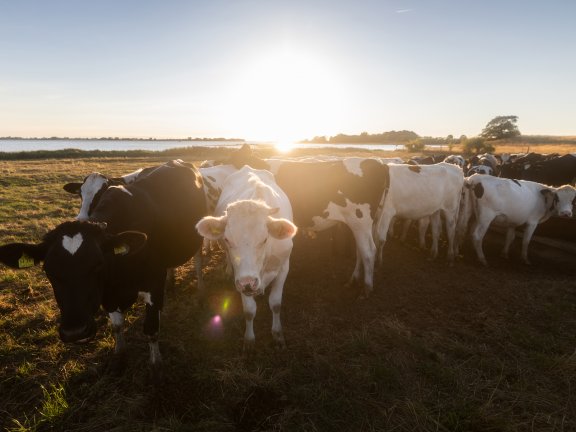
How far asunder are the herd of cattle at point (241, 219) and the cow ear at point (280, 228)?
0.01 metres

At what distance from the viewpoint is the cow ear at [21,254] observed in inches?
116

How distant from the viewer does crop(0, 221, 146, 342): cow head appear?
2.91 m

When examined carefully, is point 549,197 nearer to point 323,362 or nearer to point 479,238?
point 479,238

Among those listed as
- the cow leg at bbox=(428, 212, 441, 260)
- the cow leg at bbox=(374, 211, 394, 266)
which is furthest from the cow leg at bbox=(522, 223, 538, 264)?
the cow leg at bbox=(374, 211, 394, 266)

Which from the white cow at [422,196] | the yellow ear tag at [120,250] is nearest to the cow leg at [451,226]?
the white cow at [422,196]

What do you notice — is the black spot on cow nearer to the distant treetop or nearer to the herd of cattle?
the herd of cattle

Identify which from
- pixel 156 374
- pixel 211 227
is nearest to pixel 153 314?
pixel 156 374

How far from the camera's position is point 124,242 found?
129 inches

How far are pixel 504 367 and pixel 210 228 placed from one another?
12.9 ft

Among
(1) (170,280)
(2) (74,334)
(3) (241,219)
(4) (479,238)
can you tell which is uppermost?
(3) (241,219)

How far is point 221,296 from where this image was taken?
19.9 feet

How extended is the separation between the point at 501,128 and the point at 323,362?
90313 millimetres

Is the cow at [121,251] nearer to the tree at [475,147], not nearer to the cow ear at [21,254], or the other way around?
the cow ear at [21,254]

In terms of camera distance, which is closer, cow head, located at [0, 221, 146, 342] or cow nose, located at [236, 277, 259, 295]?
cow head, located at [0, 221, 146, 342]
